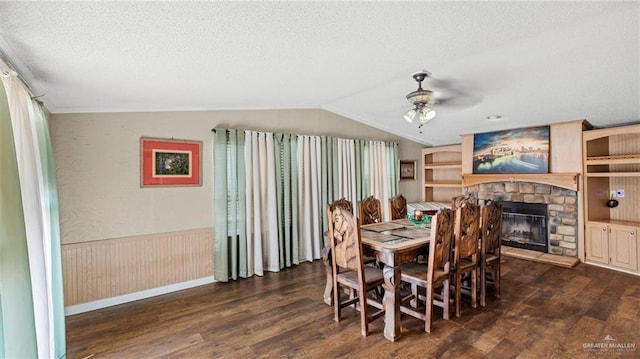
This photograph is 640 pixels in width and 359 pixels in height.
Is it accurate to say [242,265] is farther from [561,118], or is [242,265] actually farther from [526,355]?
[561,118]

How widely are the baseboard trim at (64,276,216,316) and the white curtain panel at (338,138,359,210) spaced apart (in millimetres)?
2468

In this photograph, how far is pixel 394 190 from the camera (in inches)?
223

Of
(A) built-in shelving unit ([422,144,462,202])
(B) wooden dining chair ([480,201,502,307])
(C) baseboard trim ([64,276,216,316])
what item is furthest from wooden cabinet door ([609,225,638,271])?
(C) baseboard trim ([64,276,216,316])

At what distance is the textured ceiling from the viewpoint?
1585 millimetres

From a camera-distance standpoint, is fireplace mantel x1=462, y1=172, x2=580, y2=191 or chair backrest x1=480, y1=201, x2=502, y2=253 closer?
chair backrest x1=480, y1=201, x2=502, y2=253

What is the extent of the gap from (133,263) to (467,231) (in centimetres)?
358

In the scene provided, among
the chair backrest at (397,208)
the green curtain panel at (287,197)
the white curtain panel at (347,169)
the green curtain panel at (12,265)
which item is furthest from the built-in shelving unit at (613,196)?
the green curtain panel at (12,265)

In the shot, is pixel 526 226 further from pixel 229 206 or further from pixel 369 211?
pixel 229 206

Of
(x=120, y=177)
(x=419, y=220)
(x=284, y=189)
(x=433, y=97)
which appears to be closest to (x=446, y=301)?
(x=419, y=220)

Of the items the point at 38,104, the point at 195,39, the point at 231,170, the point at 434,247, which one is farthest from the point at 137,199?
the point at 434,247

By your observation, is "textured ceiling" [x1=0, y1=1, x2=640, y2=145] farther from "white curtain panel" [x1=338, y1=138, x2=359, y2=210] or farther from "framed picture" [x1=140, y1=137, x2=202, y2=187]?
"white curtain panel" [x1=338, y1=138, x2=359, y2=210]

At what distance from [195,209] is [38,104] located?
6.07ft

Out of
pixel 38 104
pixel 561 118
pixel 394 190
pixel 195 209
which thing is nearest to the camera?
pixel 38 104

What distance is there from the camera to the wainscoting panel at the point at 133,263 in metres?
2.94
